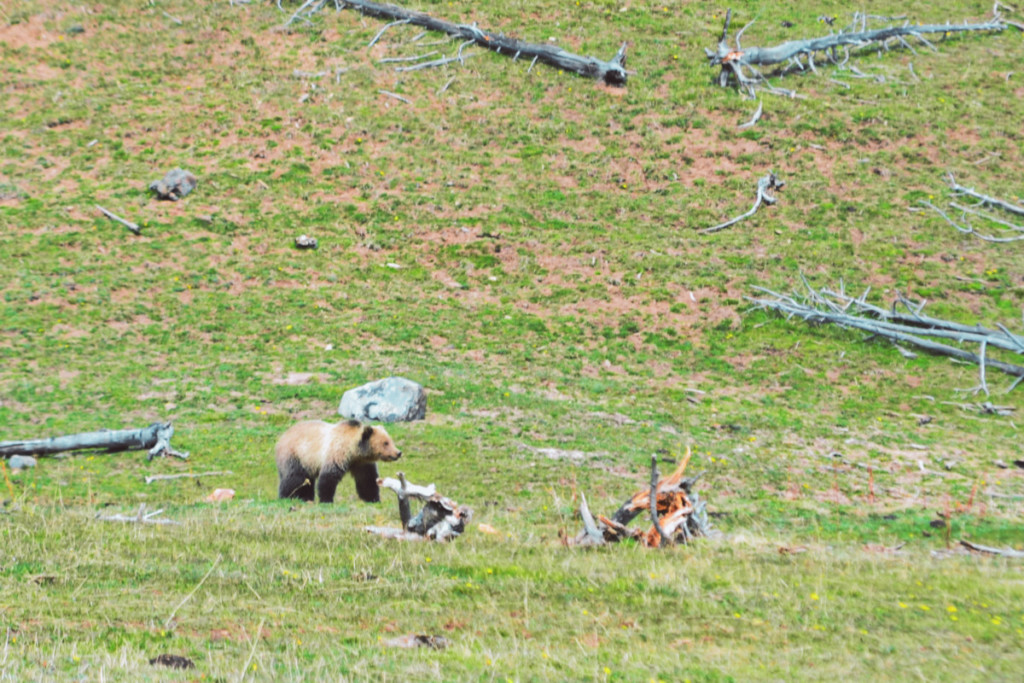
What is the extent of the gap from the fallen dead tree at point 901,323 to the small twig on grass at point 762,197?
3.23 meters

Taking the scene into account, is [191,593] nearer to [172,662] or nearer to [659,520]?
[172,662]

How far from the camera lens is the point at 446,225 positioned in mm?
22750

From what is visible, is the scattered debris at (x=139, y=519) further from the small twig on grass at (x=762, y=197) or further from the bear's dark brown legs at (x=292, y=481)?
the small twig on grass at (x=762, y=197)

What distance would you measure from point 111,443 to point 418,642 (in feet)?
32.2

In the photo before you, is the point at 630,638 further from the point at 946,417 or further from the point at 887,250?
the point at 887,250

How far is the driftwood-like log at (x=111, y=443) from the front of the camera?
13086 millimetres

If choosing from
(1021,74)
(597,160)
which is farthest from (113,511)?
(1021,74)

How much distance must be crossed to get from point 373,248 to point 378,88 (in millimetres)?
7993

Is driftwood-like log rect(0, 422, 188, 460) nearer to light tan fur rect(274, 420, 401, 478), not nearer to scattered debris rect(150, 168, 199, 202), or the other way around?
light tan fur rect(274, 420, 401, 478)

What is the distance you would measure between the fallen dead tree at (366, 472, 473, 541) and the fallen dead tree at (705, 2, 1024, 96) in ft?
74.4

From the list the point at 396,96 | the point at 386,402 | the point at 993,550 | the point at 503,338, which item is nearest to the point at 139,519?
the point at 386,402

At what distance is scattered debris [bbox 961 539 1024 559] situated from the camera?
8586mm

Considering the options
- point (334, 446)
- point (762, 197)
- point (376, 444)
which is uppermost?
point (762, 197)

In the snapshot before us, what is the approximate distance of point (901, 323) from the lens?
19531 mm
